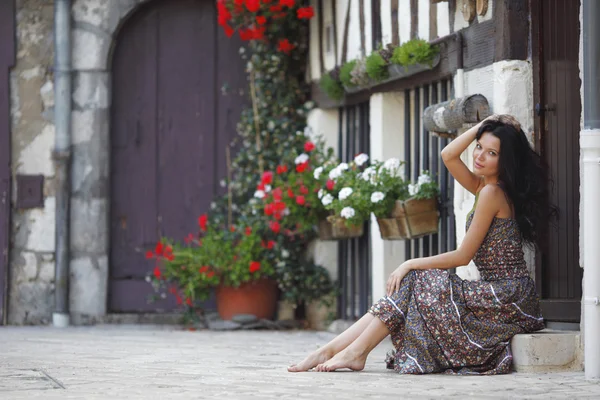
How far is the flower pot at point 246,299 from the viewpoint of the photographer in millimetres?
8188

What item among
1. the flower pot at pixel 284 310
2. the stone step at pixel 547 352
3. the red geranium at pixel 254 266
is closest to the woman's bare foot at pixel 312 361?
the stone step at pixel 547 352

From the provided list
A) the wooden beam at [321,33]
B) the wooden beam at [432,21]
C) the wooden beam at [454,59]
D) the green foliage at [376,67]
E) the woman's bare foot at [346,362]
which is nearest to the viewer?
the woman's bare foot at [346,362]

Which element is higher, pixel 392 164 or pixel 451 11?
pixel 451 11

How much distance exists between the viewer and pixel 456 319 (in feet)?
16.3

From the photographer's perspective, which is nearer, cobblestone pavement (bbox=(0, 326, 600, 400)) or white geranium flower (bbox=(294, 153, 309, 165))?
cobblestone pavement (bbox=(0, 326, 600, 400))

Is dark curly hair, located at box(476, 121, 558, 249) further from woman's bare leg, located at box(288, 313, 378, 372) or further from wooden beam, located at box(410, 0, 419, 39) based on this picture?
wooden beam, located at box(410, 0, 419, 39)

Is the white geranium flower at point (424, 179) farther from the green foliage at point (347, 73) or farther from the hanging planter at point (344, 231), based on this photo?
the green foliage at point (347, 73)

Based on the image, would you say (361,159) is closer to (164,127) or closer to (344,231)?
(344,231)

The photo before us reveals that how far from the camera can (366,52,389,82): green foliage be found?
7.09 m

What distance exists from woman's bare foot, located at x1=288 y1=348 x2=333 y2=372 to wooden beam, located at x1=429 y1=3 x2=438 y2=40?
2293 millimetres

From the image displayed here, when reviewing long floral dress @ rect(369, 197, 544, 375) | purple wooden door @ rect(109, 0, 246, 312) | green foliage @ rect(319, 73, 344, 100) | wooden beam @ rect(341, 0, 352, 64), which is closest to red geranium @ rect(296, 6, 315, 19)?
wooden beam @ rect(341, 0, 352, 64)

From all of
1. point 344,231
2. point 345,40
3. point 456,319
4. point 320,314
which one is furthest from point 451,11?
point 320,314

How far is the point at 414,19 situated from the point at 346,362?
263 cm

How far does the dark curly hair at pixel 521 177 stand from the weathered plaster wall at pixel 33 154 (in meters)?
4.24
